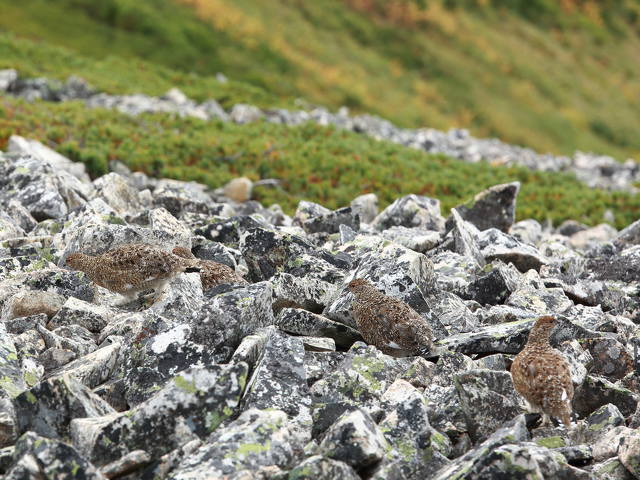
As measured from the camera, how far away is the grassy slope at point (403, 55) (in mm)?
54344

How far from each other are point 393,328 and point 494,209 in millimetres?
9875

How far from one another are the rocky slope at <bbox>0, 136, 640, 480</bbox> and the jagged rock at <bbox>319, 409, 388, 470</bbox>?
1 cm

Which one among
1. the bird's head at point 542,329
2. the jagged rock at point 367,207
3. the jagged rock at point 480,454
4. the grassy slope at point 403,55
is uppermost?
the bird's head at point 542,329

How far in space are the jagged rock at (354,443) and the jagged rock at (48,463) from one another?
2.11 meters

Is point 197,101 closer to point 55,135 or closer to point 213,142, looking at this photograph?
point 213,142

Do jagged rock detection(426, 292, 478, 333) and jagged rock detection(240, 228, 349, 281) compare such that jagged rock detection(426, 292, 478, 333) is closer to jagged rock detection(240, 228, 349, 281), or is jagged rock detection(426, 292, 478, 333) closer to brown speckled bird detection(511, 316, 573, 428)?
jagged rock detection(240, 228, 349, 281)

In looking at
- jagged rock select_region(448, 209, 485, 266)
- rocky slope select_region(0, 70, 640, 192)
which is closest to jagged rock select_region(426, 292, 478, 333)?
jagged rock select_region(448, 209, 485, 266)

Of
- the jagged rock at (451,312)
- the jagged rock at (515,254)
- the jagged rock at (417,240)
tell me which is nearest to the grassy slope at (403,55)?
the jagged rock at (417,240)

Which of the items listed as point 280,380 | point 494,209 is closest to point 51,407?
point 280,380

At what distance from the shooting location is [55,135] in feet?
90.6

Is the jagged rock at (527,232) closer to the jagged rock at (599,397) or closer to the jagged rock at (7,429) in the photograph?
the jagged rock at (599,397)

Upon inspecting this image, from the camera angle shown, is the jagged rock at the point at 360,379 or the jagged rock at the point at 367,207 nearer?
the jagged rock at the point at 360,379

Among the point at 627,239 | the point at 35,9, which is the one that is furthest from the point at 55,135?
the point at 35,9

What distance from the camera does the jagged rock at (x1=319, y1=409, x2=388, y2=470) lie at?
24.3 ft
